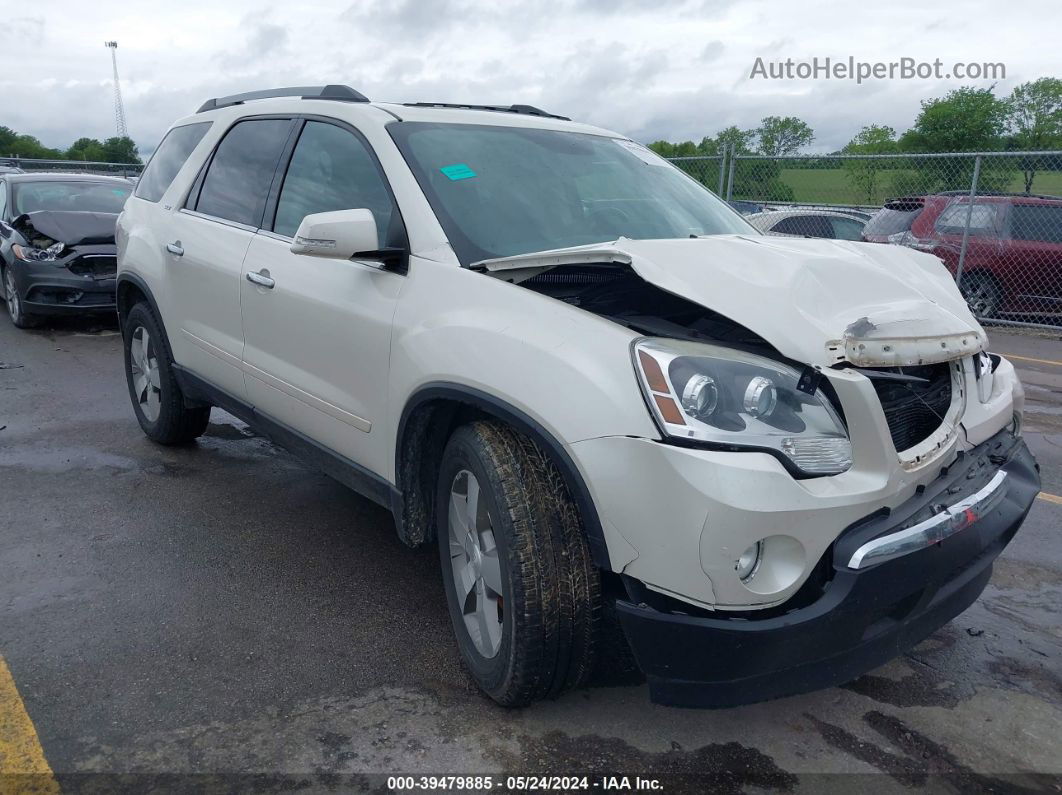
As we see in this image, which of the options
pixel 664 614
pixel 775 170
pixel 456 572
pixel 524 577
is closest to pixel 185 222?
pixel 456 572

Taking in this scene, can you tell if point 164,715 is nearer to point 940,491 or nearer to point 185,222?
point 940,491

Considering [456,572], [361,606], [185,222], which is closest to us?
[456,572]

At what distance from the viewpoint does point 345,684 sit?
2.94m

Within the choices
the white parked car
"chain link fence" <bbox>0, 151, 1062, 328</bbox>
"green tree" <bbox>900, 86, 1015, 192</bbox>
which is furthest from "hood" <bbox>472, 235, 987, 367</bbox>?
"green tree" <bbox>900, 86, 1015, 192</bbox>

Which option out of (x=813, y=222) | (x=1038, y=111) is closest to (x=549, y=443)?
(x=813, y=222)

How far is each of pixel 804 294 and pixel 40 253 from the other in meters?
8.76

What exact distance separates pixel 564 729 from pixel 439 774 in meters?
0.41

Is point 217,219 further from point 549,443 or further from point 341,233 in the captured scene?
point 549,443

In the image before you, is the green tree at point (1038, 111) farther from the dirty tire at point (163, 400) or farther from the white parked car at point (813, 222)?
the dirty tire at point (163, 400)

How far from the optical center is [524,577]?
97.6 inches

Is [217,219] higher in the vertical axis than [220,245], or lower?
higher

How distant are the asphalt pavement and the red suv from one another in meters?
7.58

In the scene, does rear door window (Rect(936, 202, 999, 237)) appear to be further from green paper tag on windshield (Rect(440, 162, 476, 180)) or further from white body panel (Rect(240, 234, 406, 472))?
white body panel (Rect(240, 234, 406, 472))

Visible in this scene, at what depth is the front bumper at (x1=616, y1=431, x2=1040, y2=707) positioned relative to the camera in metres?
2.22
